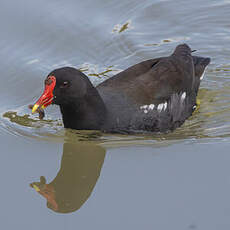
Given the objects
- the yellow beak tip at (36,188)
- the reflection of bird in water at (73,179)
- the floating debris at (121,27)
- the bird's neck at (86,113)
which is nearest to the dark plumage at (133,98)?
the bird's neck at (86,113)

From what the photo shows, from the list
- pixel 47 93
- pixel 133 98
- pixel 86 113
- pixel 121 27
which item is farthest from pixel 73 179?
pixel 121 27

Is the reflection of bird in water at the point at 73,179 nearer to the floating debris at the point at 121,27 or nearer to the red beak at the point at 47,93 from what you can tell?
the red beak at the point at 47,93

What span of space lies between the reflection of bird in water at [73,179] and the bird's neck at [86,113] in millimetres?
291

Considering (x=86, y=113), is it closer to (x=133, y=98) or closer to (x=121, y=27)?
(x=133, y=98)

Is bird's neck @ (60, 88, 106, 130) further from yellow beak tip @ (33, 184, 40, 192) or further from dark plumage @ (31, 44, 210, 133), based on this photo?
yellow beak tip @ (33, 184, 40, 192)

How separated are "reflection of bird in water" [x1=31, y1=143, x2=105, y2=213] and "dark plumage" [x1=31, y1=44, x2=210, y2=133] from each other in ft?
1.00

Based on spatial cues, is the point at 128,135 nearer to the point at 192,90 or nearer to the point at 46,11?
the point at 192,90

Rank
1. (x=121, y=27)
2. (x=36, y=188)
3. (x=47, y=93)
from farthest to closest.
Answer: (x=121, y=27) < (x=47, y=93) < (x=36, y=188)

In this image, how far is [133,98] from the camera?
6.96 metres

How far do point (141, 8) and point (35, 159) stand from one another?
4.45 m

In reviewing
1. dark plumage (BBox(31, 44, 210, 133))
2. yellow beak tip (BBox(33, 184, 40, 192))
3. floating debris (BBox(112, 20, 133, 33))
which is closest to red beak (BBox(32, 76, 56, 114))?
dark plumage (BBox(31, 44, 210, 133))

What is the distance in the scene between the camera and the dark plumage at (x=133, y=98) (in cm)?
652

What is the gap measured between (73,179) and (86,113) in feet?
2.88

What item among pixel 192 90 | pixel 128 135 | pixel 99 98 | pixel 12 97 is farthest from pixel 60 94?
pixel 192 90
